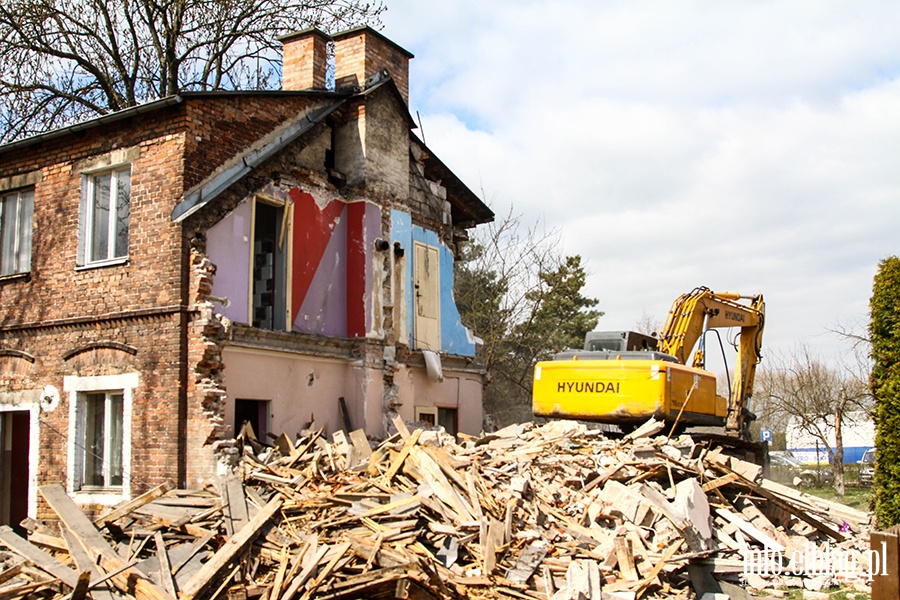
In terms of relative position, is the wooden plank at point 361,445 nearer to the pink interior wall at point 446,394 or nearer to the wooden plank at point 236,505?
the wooden plank at point 236,505

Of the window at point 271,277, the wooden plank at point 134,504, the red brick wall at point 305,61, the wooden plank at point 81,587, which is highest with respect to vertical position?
the red brick wall at point 305,61

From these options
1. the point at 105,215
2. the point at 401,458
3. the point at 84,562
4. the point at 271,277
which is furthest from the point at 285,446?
the point at 105,215

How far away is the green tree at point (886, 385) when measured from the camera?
37.3 feet

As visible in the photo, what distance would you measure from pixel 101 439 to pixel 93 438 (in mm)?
174

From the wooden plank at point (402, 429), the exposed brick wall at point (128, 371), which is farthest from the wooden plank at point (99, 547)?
the wooden plank at point (402, 429)

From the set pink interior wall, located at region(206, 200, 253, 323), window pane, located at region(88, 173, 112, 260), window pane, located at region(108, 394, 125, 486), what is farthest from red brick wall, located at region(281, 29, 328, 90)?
window pane, located at region(108, 394, 125, 486)

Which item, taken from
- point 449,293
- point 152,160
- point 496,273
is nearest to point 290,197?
point 152,160

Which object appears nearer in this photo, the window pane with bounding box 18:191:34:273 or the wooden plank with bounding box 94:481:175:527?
the wooden plank with bounding box 94:481:175:527

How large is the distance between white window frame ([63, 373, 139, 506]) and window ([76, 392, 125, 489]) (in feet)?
0.14

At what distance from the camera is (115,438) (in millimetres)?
12773

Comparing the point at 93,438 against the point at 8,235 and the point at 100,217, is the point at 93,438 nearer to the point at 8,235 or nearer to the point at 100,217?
the point at 100,217

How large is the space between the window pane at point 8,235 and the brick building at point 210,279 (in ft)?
0.11

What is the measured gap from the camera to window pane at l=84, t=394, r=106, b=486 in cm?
1284

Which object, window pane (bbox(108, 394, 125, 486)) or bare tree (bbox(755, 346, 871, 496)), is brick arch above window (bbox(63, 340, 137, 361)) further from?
bare tree (bbox(755, 346, 871, 496))
